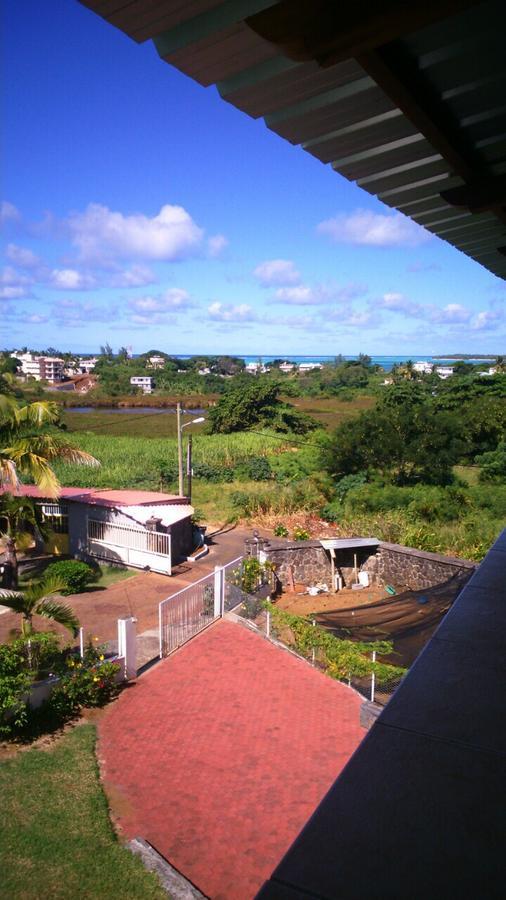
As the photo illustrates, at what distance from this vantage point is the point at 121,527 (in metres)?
15.4

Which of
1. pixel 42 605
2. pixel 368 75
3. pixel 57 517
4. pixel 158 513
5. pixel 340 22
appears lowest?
pixel 57 517

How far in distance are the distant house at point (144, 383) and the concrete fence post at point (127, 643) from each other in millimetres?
84551

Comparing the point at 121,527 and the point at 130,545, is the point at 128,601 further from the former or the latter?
the point at 121,527

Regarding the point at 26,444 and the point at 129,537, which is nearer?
the point at 26,444

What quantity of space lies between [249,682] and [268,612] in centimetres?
201

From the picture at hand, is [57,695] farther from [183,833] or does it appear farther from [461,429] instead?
[461,429]

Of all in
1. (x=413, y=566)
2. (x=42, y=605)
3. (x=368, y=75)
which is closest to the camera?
(x=368, y=75)

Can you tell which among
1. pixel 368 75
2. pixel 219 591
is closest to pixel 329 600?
pixel 219 591

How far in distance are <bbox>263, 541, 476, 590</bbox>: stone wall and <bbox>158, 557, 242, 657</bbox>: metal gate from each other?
2.65 metres

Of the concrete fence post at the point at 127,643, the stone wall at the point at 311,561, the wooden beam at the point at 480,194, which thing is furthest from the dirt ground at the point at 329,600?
the wooden beam at the point at 480,194

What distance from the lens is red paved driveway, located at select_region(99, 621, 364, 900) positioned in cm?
586

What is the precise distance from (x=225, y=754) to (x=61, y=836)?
2.22 meters

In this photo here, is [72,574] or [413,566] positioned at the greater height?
[72,574]

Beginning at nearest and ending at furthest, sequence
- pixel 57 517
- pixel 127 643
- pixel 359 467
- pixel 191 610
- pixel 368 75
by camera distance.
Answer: pixel 368 75 < pixel 127 643 < pixel 191 610 < pixel 57 517 < pixel 359 467
